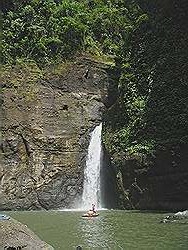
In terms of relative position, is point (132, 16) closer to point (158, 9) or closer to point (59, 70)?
point (158, 9)

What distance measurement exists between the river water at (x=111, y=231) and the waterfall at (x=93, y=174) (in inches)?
208

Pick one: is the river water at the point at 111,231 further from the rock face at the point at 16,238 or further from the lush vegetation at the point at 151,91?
the lush vegetation at the point at 151,91

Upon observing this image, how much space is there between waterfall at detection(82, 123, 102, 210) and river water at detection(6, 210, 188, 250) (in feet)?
17.3

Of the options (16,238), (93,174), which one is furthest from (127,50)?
(16,238)

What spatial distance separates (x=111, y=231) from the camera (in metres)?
17.3

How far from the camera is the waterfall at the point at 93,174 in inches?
1133

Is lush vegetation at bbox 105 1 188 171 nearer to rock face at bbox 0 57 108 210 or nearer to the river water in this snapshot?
rock face at bbox 0 57 108 210

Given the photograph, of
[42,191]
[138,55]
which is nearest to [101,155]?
[42,191]

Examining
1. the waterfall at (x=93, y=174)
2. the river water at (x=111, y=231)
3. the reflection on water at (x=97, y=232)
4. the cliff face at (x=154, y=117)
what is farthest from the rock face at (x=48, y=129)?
the reflection on water at (x=97, y=232)

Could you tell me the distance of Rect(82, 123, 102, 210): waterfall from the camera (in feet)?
94.4

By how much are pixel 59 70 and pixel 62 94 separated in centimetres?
226

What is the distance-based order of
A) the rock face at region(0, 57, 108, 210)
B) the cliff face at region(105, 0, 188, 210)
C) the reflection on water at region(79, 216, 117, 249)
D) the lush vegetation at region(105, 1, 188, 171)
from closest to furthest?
the reflection on water at region(79, 216, 117, 249) → the cliff face at region(105, 0, 188, 210) → the lush vegetation at region(105, 1, 188, 171) → the rock face at region(0, 57, 108, 210)

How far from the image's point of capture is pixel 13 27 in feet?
120

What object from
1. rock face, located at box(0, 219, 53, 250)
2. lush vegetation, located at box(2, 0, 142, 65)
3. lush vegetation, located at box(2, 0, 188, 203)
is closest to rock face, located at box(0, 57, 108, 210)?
lush vegetation, located at box(2, 0, 188, 203)
